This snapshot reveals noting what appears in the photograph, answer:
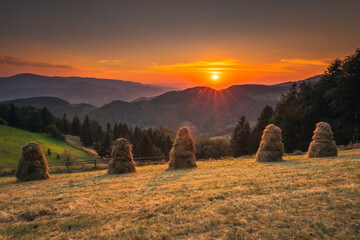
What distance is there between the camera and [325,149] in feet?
71.3

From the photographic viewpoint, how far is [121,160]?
22.4m

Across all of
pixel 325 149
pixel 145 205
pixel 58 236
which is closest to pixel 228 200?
pixel 145 205

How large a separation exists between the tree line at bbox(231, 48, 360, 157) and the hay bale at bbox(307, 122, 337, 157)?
16021 mm

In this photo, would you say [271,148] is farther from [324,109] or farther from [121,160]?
[324,109]

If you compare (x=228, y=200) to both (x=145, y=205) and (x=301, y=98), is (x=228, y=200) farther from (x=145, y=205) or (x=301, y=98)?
(x=301, y=98)

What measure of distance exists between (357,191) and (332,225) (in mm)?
3377

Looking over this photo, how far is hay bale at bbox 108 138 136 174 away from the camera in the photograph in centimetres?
2206

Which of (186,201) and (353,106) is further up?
(353,106)

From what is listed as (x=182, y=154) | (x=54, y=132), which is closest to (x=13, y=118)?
(x=54, y=132)

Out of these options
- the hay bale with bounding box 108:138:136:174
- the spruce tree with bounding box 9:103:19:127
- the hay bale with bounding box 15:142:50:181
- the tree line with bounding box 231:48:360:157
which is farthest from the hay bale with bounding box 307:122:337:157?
the spruce tree with bounding box 9:103:19:127

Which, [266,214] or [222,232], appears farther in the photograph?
[266,214]

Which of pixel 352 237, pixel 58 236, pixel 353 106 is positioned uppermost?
pixel 353 106

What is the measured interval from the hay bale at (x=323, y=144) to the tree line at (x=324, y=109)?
16.0 m

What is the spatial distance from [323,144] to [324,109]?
26.3m
